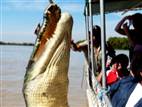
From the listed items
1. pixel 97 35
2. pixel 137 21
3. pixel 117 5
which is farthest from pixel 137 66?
pixel 117 5

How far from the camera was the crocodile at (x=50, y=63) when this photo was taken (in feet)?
15.0

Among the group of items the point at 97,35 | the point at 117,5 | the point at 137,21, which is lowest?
the point at 97,35

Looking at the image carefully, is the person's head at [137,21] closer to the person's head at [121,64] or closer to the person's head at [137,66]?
the person's head at [121,64]

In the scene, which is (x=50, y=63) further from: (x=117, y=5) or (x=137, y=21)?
(x=117, y=5)

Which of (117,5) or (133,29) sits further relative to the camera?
(117,5)

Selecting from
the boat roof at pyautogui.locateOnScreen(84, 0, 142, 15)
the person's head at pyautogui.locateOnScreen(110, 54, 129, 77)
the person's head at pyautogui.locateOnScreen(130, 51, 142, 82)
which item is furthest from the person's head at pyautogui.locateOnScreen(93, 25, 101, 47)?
the person's head at pyautogui.locateOnScreen(130, 51, 142, 82)

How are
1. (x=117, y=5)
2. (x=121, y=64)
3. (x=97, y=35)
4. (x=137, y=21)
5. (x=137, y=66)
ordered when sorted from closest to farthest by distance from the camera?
(x=137, y=66)
(x=137, y=21)
(x=121, y=64)
(x=97, y=35)
(x=117, y=5)

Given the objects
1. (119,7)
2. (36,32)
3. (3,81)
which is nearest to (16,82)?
(3,81)

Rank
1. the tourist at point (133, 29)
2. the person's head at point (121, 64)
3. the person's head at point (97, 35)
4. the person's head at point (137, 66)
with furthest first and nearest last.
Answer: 1. the person's head at point (97, 35)
2. the person's head at point (121, 64)
3. the tourist at point (133, 29)
4. the person's head at point (137, 66)

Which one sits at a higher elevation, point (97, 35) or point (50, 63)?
point (50, 63)

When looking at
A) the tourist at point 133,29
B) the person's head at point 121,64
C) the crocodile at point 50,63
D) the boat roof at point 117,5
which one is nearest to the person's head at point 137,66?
the crocodile at point 50,63

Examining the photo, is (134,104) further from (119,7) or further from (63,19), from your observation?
(119,7)

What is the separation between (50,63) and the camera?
15.3 ft

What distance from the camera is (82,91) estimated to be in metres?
20.5
